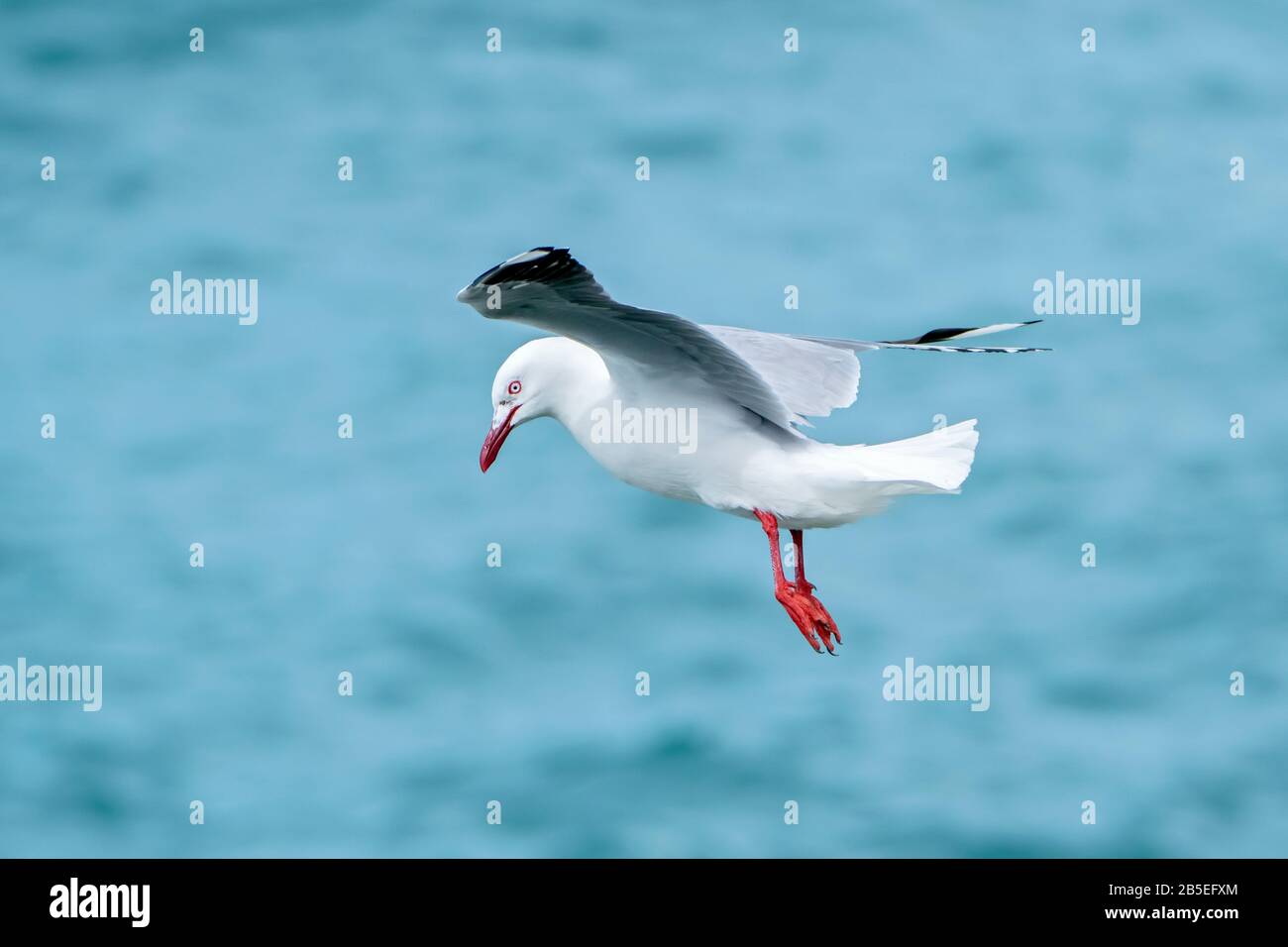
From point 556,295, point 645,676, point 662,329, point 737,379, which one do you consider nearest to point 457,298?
point 556,295

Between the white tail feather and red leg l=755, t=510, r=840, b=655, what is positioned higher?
the white tail feather

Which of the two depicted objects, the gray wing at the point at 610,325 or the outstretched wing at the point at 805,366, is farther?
the outstretched wing at the point at 805,366

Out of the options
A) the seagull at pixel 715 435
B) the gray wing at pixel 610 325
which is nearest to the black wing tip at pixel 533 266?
the gray wing at pixel 610 325

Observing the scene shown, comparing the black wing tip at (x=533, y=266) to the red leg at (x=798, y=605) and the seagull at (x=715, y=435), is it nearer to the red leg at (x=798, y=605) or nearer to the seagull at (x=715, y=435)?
the seagull at (x=715, y=435)

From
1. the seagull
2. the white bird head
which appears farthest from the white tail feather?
the white bird head

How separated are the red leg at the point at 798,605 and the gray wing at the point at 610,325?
16.8 inches

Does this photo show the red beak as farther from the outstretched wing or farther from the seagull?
the outstretched wing

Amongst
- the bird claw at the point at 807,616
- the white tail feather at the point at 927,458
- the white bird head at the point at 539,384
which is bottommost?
the bird claw at the point at 807,616

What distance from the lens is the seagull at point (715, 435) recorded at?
795cm

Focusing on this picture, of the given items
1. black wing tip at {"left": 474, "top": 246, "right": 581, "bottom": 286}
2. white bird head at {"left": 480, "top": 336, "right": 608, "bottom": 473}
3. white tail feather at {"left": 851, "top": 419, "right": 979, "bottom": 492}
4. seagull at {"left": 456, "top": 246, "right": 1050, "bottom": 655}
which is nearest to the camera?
black wing tip at {"left": 474, "top": 246, "right": 581, "bottom": 286}

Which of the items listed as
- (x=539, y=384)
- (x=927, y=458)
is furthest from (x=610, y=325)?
(x=927, y=458)

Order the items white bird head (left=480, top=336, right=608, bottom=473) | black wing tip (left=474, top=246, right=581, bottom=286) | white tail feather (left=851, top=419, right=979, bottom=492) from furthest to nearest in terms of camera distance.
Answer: white bird head (left=480, top=336, right=608, bottom=473), white tail feather (left=851, top=419, right=979, bottom=492), black wing tip (left=474, top=246, right=581, bottom=286)

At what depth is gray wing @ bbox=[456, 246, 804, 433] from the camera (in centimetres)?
701

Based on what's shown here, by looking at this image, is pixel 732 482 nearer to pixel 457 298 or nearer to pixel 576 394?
pixel 576 394
